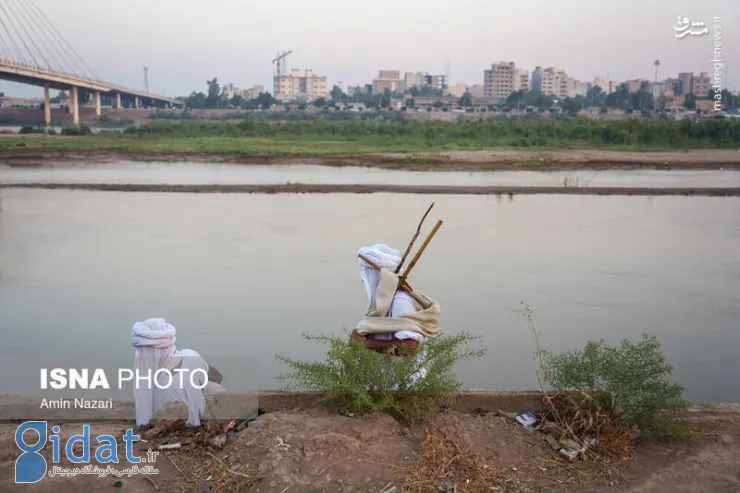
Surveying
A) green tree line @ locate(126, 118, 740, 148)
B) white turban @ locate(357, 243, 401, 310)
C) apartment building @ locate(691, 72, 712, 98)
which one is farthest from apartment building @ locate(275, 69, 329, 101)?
white turban @ locate(357, 243, 401, 310)

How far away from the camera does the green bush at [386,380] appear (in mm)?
3812

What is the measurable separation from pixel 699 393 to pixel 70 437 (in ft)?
13.2

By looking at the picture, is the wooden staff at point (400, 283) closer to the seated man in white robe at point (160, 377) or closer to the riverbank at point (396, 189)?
the seated man in white robe at point (160, 377)

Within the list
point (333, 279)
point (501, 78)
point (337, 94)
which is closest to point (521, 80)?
point (501, 78)

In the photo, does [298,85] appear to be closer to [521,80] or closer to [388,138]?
[521,80]

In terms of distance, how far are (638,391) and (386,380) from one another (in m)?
1.22

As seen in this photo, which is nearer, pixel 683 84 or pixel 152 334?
pixel 152 334

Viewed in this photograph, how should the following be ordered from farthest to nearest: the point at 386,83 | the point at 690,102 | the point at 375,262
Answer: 1. the point at 386,83
2. the point at 690,102
3. the point at 375,262

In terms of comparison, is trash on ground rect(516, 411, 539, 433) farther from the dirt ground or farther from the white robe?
the white robe

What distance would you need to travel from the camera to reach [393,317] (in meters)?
4.15

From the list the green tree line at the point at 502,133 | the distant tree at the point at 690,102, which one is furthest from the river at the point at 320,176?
the distant tree at the point at 690,102

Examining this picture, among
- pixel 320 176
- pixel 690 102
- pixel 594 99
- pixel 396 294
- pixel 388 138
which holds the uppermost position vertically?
pixel 594 99

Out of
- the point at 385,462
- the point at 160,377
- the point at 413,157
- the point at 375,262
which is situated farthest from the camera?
the point at 413,157

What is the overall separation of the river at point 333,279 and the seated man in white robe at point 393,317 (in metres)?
1.47
